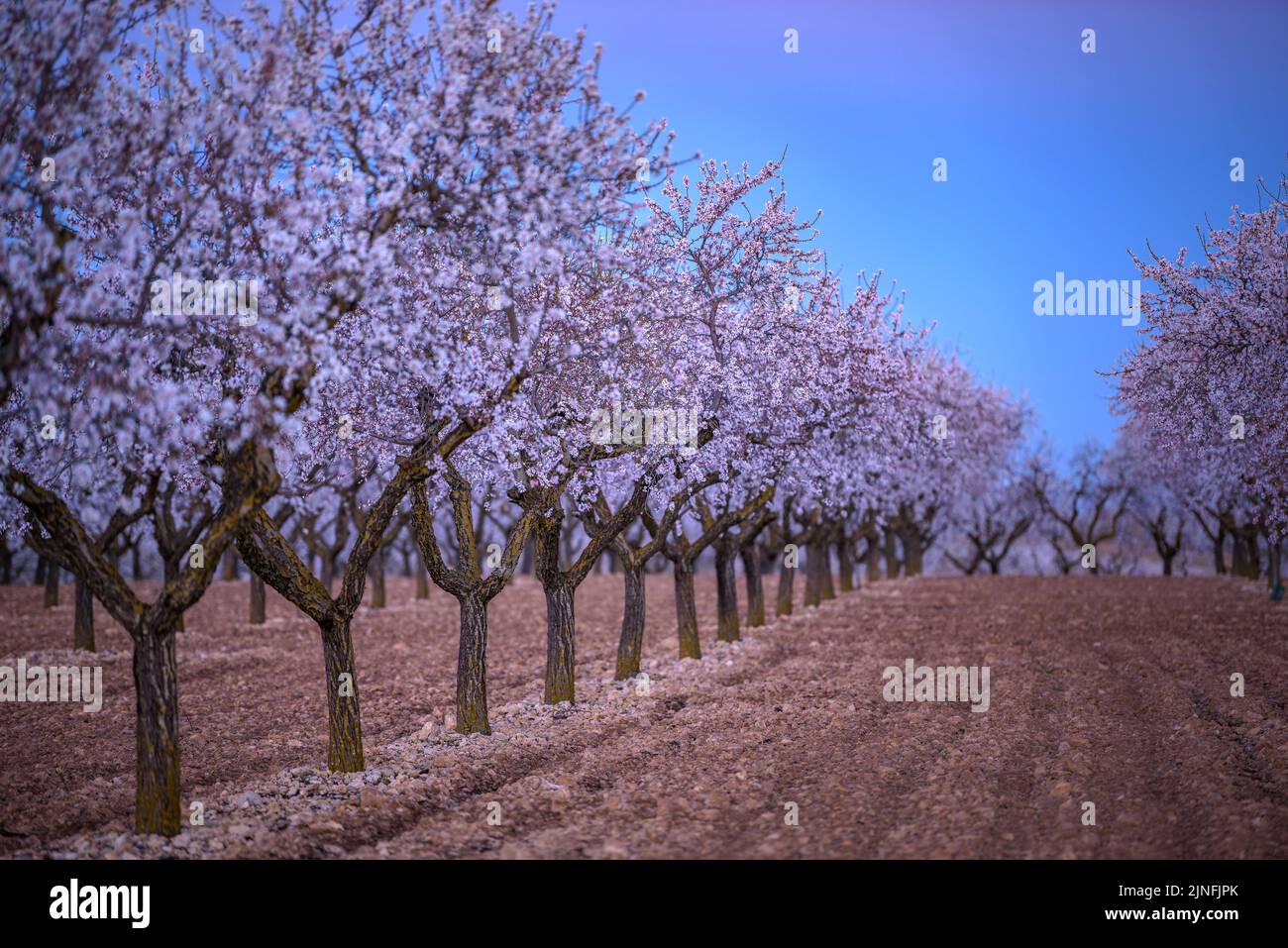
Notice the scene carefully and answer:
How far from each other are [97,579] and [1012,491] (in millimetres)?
71884

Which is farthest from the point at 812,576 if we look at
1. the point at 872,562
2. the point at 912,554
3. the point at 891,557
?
the point at 912,554

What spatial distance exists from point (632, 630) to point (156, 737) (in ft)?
44.5

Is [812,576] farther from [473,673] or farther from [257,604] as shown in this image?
[473,673]

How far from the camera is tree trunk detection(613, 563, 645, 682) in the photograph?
24.4 m

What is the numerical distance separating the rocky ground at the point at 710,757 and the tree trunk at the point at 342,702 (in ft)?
1.32

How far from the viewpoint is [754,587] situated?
3662 centimetres

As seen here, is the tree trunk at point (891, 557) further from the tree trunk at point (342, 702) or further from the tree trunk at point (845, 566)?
the tree trunk at point (342, 702)

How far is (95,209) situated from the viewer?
12570 mm

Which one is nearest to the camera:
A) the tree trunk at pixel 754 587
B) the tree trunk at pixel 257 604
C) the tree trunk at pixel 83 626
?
the tree trunk at pixel 83 626

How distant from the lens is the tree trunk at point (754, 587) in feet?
118

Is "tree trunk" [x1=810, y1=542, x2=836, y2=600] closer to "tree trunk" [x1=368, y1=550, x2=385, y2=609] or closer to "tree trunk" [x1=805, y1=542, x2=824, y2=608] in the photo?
"tree trunk" [x1=805, y1=542, x2=824, y2=608]

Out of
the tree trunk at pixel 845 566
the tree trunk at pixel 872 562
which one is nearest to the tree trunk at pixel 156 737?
the tree trunk at pixel 845 566

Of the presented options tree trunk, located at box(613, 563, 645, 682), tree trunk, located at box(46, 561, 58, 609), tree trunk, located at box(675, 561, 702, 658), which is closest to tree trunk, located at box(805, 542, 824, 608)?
tree trunk, located at box(675, 561, 702, 658)

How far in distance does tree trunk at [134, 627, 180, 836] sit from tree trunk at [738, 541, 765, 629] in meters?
24.9
